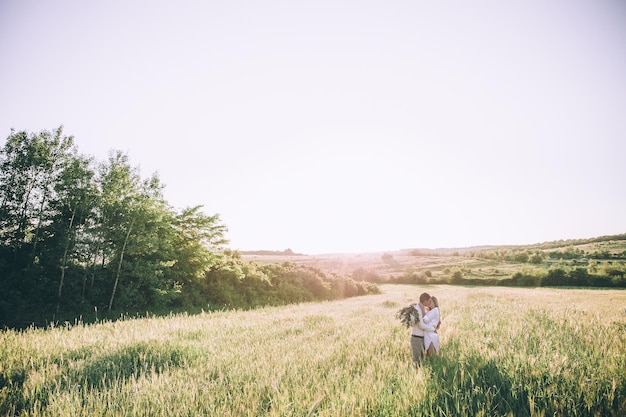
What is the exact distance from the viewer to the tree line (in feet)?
51.6

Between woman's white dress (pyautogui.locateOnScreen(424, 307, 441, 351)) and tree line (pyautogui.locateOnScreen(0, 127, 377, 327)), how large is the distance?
18.0 m

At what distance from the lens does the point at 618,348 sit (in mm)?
5316

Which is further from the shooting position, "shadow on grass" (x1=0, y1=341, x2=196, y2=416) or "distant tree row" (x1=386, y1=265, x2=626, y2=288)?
"distant tree row" (x1=386, y1=265, x2=626, y2=288)

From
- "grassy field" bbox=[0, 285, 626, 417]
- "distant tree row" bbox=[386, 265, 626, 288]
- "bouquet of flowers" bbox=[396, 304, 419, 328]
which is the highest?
"bouquet of flowers" bbox=[396, 304, 419, 328]

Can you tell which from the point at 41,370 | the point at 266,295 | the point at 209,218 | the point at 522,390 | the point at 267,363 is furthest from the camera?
the point at 266,295

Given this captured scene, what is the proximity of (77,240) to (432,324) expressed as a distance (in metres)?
20.7

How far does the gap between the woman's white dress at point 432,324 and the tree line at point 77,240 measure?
18.0 meters

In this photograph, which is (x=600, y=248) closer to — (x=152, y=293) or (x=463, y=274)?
(x=463, y=274)

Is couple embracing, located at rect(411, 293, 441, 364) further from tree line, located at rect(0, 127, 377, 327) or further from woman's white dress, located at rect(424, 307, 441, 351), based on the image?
tree line, located at rect(0, 127, 377, 327)

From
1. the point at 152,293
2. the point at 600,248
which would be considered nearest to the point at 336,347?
the point at 152,293

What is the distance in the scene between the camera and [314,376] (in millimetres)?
4344

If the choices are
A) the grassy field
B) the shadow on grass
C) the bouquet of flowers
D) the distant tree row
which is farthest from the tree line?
the distant tree row

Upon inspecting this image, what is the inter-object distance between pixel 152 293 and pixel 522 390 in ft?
68.2

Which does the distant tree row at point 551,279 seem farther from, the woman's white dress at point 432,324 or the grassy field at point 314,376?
the woman's white dress at point 432,324
